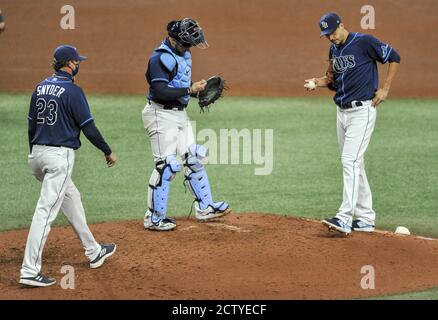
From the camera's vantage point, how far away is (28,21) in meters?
18.3

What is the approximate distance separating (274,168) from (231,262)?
449cm

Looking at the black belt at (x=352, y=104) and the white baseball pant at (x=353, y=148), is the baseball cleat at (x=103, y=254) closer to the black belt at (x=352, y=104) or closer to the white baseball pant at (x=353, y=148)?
the white baseball pant at (x=353, y=148)

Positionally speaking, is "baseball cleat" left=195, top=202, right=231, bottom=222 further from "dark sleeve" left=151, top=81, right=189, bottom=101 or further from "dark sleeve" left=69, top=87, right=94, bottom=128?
"dark sleeve" left=69, top=87, right=94, bottom=128

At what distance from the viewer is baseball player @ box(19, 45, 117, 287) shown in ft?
23.3

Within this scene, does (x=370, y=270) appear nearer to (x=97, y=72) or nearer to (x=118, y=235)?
(x=118, y=235)

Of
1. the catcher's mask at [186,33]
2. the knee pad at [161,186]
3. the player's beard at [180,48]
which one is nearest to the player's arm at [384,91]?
the catcher's mask at [186,33]

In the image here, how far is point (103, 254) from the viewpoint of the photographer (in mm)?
7602

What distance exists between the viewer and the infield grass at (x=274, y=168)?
399 inches

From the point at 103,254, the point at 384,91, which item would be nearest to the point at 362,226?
the point at 384,91

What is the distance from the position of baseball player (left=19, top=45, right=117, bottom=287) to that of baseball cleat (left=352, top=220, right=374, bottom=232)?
9.21 ft

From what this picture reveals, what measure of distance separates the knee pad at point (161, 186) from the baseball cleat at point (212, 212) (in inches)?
18.6

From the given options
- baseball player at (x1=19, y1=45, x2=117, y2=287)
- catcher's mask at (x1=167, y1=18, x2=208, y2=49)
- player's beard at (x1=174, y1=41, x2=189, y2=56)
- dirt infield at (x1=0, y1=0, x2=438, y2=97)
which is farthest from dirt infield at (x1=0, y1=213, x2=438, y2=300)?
dirt infield at (x1=0, y1=0, x2=438, y2=97)

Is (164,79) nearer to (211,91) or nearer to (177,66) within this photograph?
(177,66)

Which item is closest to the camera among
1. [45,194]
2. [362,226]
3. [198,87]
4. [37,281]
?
[37,281]
